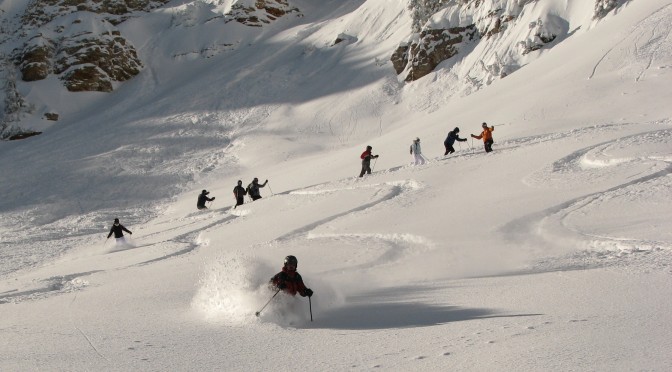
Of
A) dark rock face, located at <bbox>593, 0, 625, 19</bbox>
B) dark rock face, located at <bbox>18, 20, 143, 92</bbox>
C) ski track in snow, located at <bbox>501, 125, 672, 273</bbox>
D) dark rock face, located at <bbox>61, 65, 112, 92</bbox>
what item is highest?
dark rock face, located at <bbox>18, 20, 143, 92</bbox>

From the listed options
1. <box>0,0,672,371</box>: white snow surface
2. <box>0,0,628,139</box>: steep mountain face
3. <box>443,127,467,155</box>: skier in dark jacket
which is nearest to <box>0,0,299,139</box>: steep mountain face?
<box>0,0,628,139</box>: steep mountain face

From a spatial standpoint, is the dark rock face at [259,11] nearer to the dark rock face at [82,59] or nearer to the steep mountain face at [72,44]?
the steep mountain face at [72,44]

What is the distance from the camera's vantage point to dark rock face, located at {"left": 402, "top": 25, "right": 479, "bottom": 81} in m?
Answer: 41.8

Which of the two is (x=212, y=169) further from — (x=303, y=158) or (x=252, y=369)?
(x=252, y=369)

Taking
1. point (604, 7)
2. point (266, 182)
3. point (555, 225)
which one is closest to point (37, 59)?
point (266, 182)

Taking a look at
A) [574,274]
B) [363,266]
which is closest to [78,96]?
[363,266]

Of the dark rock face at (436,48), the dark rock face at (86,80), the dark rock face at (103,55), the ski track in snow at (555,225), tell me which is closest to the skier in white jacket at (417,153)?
the ski track in snow at (555,225)

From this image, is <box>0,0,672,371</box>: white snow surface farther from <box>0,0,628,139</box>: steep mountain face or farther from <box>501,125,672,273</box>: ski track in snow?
<box>0,0,628,139</box>: steep mountain face

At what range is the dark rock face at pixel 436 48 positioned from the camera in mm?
41750

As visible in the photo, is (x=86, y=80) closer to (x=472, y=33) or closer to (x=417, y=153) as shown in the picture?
(x=472, y=33)

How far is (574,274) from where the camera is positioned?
26.3ft

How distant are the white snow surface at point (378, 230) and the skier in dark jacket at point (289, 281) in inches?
5.7

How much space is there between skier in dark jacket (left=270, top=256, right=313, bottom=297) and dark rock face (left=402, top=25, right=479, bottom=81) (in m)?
35.4

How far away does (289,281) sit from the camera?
8016mm
